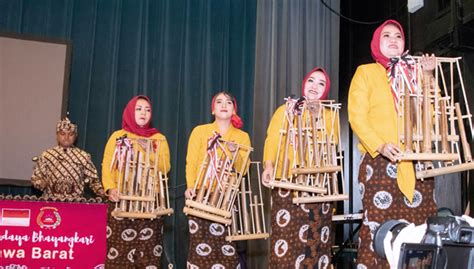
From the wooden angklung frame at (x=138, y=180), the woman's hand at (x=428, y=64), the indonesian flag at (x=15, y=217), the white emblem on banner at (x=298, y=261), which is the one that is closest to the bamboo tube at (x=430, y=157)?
the woman's hand at (x=428, y=64)

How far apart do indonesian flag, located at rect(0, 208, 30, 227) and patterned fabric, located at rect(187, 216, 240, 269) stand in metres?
1.17

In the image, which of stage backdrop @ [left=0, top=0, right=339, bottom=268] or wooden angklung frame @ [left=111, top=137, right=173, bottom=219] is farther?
stage backdrop @ [left=0, top=0, right=339, bottom=268]

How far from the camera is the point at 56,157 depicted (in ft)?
15.0

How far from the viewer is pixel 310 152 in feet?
10.6

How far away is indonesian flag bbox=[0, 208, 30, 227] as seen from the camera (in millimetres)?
4004

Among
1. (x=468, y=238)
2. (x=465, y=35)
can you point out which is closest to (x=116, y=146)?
(x=465, y=35)

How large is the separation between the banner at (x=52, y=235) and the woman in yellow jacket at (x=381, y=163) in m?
2.08

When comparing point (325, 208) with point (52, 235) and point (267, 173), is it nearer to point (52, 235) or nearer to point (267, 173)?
point (267, 173)

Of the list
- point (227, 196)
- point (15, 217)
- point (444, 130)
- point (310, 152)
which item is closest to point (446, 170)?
point (444, 130)

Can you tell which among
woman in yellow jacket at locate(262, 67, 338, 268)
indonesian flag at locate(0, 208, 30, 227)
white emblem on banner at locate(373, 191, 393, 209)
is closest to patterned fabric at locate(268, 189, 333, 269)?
woman in yellow jacket at locate(262, 67, 338, 268)

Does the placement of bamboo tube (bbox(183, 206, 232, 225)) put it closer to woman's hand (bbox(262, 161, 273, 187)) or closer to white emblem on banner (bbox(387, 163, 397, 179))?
woman's hand (bbox(262, 161, 273, 187))

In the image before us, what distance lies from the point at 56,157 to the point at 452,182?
111 inches

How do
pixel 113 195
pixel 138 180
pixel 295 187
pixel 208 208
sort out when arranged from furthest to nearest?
1. pixel 113 195
2. pixel 138 180
3. pixel 208 208
4. pixel 295 187

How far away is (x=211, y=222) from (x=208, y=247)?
15 centimetres
